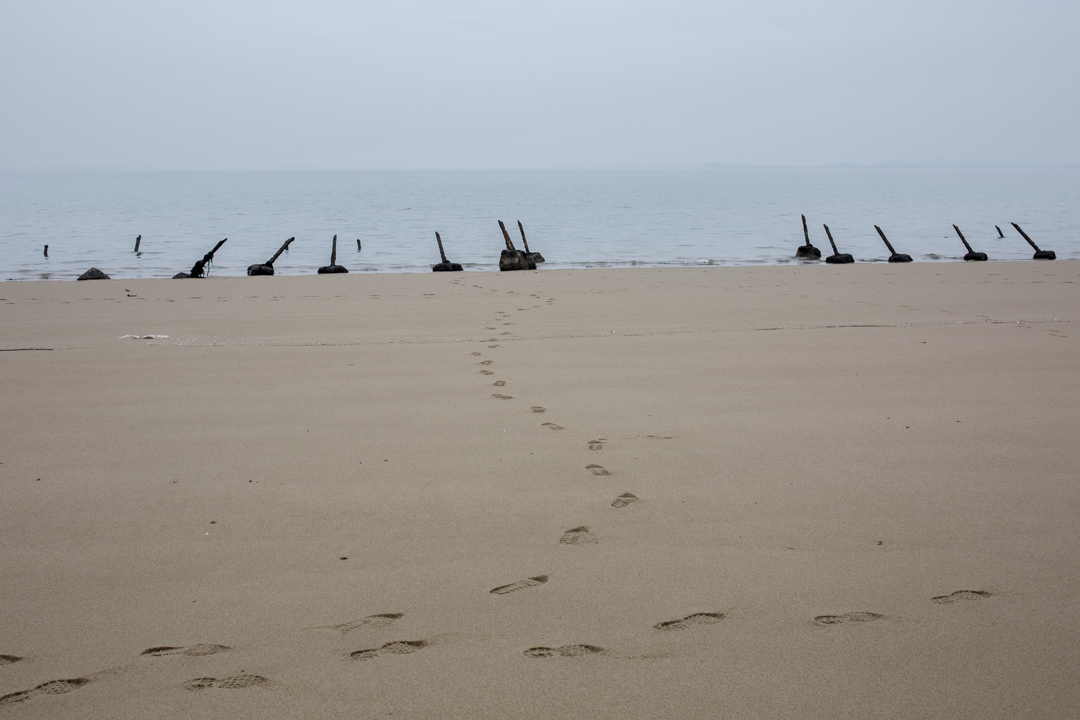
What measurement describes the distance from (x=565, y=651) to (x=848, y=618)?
34.6 inches

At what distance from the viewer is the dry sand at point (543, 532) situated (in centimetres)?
197

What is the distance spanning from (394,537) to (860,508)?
6.15 feet

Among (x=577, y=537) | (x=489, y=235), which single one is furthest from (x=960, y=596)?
(x=489, y=235)

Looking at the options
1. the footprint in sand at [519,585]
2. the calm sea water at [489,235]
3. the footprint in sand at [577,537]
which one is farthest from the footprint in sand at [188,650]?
the calm sea water at [489,235]

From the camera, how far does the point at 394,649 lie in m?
2.09

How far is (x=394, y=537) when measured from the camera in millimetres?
2781

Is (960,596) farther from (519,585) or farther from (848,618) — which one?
(519,585)

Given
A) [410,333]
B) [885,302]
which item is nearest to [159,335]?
[410,333]

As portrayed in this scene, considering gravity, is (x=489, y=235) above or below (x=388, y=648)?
above

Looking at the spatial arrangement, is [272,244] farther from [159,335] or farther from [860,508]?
[860,508]

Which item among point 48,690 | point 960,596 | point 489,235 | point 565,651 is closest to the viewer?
point 48,690

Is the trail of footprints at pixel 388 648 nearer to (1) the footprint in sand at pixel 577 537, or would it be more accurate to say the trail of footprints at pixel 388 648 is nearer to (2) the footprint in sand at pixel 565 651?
(2) the footprint in sand at pixel 565 651

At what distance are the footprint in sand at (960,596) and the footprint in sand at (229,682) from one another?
2.03 meters

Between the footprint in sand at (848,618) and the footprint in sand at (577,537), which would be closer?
the footprint in sand at (848,618)
